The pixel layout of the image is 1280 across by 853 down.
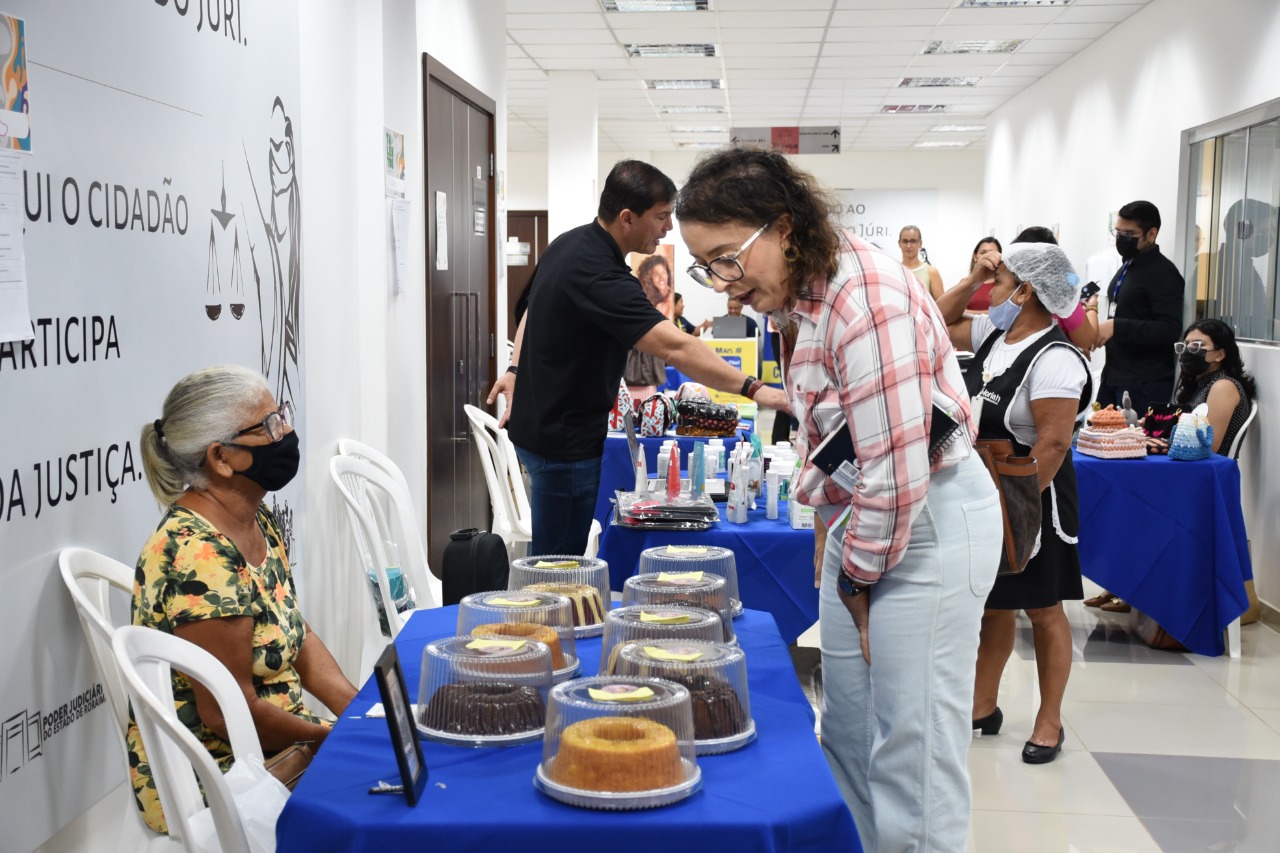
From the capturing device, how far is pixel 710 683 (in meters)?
1.69

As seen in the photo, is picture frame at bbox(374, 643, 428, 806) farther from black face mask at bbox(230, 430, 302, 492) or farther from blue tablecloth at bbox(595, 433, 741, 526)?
blue tablecloth at bbox(595, 433, 741, 526)

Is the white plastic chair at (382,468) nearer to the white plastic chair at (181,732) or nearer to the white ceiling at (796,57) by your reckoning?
the white plastic chair at (181,732)

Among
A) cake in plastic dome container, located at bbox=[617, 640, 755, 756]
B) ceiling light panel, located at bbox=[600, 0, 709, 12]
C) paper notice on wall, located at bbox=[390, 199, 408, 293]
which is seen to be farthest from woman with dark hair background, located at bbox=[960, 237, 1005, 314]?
ceiling light panel, located at bbox=[600, 0, 709, 12]

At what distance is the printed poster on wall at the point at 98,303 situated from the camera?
6.65ft

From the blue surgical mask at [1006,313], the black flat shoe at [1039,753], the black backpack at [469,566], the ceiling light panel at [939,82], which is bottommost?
the black flat shoe at [1039,753]

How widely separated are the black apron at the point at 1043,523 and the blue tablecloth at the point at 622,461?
1.57 meters

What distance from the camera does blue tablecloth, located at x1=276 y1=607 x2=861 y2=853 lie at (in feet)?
4.71

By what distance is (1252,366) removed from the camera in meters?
6.10

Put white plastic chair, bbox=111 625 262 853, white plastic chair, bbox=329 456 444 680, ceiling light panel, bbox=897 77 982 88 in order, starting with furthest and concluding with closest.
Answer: ceiling light panel, bbox=897 77 982 88 < white plastic chair, bbox=329 456 444 680 < white plastic chair, bbox=111 625 262 853

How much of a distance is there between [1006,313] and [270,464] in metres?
2.27

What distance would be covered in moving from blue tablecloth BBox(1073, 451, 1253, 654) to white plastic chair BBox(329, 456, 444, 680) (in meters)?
2.83

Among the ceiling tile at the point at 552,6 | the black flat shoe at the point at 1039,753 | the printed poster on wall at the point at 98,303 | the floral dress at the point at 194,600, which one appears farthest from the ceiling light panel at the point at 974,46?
the floral dress at the point at 194,600

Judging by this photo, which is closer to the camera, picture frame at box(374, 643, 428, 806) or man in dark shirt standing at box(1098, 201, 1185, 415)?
picture frame at box(374, 643, 428, 806)

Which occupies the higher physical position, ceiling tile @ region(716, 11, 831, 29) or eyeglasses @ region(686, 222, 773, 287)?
ceiling tile @ region(716, 11, 831, 29)
